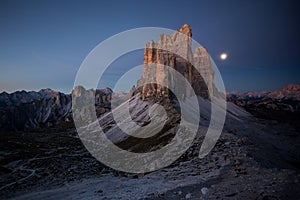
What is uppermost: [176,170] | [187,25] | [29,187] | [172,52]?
[187,25]

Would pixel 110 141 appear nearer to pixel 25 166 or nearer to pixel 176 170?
pixel 25 166

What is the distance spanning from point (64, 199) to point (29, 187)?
21156mm

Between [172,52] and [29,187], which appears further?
[172,52]

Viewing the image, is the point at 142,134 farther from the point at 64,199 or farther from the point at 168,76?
the point at 168,76

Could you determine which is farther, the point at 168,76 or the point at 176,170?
the point at 168,76

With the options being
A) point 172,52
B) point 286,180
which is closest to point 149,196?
point 286,180

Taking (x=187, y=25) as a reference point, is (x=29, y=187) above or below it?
below

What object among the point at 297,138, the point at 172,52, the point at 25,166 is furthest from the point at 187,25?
the point at 25,166

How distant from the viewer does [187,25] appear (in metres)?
177

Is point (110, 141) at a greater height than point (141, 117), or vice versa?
point (141, 117)

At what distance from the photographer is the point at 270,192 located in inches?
597

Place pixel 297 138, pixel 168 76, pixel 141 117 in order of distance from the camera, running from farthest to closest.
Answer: pixel 168 76 → pixel 141 117 → pixel 297 138

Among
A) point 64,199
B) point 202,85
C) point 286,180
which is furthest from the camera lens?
point 202,85

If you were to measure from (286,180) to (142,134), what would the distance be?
6757 cm
